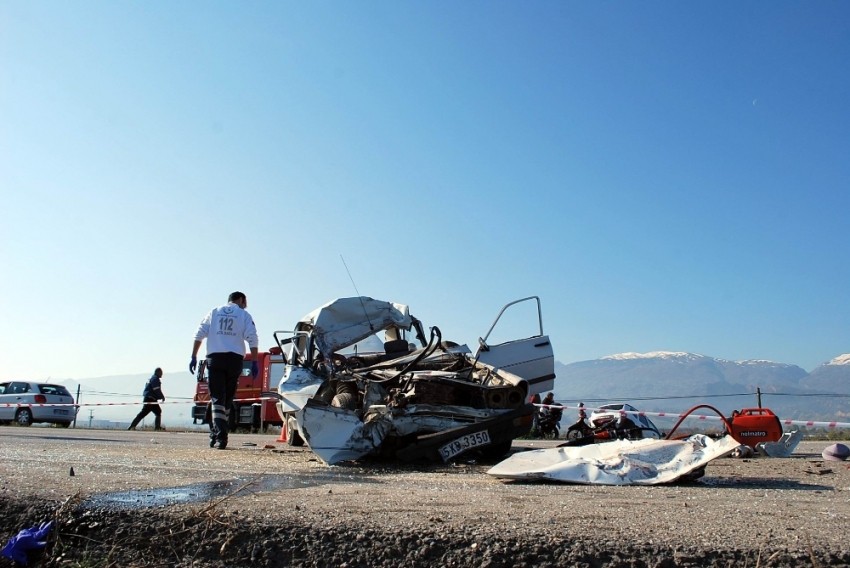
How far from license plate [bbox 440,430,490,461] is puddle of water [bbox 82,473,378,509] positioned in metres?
1.44

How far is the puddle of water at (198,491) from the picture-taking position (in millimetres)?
3580

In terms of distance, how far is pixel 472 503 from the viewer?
3723 mm

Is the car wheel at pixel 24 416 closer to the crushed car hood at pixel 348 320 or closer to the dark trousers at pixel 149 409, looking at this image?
the dark trousers at pixel 149 409

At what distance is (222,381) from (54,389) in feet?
53.3

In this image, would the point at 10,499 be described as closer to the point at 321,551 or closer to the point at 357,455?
the point at 321,551

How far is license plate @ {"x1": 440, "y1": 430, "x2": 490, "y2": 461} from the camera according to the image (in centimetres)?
636

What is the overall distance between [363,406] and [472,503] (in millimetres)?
3239

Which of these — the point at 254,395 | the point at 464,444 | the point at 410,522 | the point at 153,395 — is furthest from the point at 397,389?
the point at 254,395

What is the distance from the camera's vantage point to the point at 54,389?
21.7m

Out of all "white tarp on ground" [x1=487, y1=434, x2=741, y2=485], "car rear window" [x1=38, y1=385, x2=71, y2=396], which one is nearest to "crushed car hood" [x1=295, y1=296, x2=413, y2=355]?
"white tarp on ground" [x1=487, y1=434, x2=741, y2=485]

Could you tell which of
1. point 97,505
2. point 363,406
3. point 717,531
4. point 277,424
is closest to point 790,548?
point 717,531

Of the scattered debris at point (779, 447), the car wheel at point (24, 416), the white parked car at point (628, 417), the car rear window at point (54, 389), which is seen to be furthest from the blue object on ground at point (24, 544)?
the car rear window at point (54, 389)

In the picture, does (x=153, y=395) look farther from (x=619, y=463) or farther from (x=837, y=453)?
(x=619, y=463)

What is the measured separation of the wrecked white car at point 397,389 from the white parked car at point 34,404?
47.4ft
